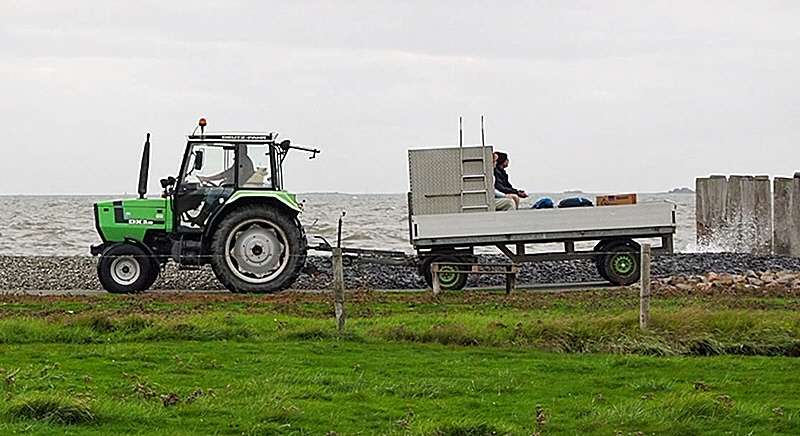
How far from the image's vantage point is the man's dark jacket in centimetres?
2328

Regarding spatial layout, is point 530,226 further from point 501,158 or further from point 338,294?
point 338,294

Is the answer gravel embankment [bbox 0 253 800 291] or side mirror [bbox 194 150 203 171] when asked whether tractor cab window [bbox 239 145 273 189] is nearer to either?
side mirror [bbox 194 150 203 171]

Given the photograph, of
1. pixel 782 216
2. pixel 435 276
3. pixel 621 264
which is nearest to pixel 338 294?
pixel 435 276

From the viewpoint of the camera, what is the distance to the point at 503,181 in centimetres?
2342

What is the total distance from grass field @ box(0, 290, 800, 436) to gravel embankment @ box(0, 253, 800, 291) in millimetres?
7032

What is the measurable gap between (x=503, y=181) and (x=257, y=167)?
15.6 ft

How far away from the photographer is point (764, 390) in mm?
10984

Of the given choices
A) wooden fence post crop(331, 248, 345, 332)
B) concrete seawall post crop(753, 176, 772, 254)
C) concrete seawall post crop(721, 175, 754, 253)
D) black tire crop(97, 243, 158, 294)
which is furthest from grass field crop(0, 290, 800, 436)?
concrete seawall post crop(721, 175, 754, 253)

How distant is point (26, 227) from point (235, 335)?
147 feet

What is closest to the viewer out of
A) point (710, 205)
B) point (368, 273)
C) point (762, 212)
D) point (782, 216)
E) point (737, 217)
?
point (368, 273)

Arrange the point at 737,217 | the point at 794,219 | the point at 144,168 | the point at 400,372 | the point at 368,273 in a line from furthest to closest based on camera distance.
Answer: the point at 737,217 < the point at 794,219 < the point at 368,273 < the point at 144,168 < the point at 400,372

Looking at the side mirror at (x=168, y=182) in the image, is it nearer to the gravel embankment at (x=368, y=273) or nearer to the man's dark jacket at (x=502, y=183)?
the gravel embankment at (x=368, y=273)

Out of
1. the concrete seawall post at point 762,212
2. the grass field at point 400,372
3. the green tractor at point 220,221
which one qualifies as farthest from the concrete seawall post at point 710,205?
the grass field at point 400,372

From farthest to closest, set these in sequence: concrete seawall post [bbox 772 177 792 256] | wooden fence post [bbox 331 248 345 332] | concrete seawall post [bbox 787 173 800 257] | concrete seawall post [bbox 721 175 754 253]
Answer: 1. concrete seawall post [bbox 721 175 754 253]
2. concrete seawall post [bbox 772 177 792 256]
3. concrete seawall post [bbox 787 173 800 257]
4. wooden fence post [bbox 331 248 345 332]
